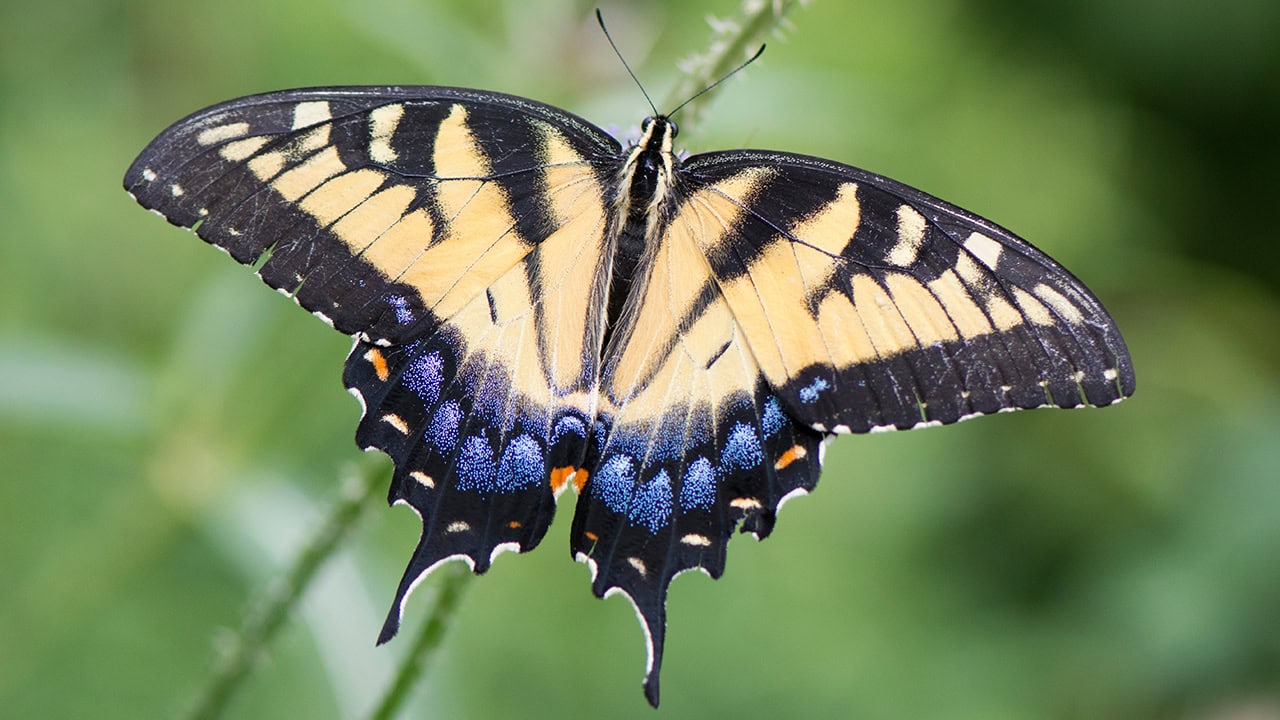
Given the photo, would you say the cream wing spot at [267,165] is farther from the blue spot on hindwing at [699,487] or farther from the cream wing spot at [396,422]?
the blue spot on hindwing at [699,487]

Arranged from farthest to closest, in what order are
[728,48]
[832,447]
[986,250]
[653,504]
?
[832,447] < [653,504] < [986,250] < [728,48]

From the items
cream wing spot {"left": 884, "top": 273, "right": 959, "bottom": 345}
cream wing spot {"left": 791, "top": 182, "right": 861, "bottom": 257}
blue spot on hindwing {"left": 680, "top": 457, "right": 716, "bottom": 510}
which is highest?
cream wing spot {"left": 791, "top": 182, "right": 861, "bottom": 257}

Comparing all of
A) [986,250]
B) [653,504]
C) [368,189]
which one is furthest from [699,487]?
[368,189]

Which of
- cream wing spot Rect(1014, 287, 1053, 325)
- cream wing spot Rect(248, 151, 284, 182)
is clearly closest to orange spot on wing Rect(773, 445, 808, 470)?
cream wing spot Rect(1014, 287, 1053, 325)

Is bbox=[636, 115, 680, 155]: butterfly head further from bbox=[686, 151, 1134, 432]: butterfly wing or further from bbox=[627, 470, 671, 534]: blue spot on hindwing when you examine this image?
bbox=[627, 470, 671, 534]: blue spot on hindwing

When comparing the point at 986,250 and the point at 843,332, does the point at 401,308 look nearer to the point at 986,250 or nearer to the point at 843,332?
the point at 843,332

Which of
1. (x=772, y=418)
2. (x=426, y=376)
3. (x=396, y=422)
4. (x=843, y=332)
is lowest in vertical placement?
(x=396, y=422)

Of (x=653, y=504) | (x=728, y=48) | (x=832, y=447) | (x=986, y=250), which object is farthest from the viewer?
(x=832, y=447)
